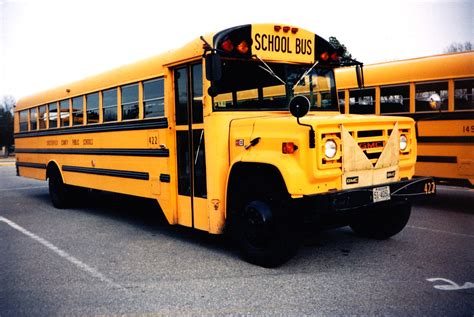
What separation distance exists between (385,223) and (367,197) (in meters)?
1.37

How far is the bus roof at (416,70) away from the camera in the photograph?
22.5 ft

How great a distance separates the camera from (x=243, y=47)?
4832 mm

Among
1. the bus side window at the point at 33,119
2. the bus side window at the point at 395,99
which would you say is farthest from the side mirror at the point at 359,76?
the bus side window at the point at 33,119

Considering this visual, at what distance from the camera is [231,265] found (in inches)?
186

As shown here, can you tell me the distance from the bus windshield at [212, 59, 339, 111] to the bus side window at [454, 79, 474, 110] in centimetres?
285

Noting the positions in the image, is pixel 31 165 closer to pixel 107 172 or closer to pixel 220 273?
pixel 107 172

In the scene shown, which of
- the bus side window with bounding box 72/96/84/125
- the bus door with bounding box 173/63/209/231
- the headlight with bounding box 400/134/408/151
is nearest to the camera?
the headlight with bounding box 400/134/408/151

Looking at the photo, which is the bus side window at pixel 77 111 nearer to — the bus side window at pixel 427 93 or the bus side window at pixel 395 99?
the bus side window at pixel 395 99

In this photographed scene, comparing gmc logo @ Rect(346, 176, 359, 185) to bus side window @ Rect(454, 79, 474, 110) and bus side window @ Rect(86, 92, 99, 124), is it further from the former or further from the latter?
bus side window @ Rect(86, 92, 99, 124)

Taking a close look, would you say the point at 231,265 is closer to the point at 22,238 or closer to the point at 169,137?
the point at 169,137

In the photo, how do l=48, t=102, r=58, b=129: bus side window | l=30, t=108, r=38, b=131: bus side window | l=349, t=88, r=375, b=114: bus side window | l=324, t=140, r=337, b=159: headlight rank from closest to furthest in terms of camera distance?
1. l=324, t=140, r=337, b=159: headlight
2. l=349, t=88, r=375, b=114: bus side window
3. l=48, t=102, r=58, b=129: bus side window
4. l=30, t=108, r=38, b=131: bus side window

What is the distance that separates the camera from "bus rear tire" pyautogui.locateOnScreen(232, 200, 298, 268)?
4.38 meters

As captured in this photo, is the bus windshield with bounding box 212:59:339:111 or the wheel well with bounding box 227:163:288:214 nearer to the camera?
the wheel well with bounding box 227:163:288:214

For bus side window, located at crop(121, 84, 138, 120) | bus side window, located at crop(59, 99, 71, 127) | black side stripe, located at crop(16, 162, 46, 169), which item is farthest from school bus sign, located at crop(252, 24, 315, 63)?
black side stripe, located at crop(16, 162, 46, 169)
